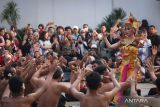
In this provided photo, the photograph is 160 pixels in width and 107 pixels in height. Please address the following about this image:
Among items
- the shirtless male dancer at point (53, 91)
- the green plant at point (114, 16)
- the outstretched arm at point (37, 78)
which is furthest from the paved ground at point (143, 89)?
the green plant at point (114, 16)

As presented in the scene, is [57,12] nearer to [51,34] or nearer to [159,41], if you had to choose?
[51,34]

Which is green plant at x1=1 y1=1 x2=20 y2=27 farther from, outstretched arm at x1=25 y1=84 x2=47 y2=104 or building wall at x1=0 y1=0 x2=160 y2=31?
outstretched arm at x1=25 y1=84 x2=47 y2=104

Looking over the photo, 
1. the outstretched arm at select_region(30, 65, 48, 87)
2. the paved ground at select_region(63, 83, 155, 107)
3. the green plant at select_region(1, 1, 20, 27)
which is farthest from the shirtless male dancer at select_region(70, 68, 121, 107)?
the green plant at select_region(1, 1, 20, 27)

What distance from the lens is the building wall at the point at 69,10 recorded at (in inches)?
952

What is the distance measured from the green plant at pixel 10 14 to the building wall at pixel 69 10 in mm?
395

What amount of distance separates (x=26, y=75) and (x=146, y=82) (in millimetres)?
6658

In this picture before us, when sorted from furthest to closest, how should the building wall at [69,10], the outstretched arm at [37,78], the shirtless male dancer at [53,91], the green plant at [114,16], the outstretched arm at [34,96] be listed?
the building wall at [69,10] < the green plant at [114,16] < the outstretched arm at [37,78] < the shirtless male dancer at [53,91] < the outstretched arm at [34,96]

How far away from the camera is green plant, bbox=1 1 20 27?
76.9ft

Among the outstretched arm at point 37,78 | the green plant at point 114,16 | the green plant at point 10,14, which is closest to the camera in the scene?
the outstretched arm at point 37,78

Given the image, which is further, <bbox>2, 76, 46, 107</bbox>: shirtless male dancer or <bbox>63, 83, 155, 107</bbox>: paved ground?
<bbox>63, 83, 155, 107</bbox>: paved ground

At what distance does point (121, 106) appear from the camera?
7.27m

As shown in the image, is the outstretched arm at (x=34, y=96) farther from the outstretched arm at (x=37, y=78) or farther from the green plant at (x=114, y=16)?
the green plant at (x=114, y=16)

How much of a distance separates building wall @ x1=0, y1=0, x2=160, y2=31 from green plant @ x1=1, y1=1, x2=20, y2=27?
1.30ft

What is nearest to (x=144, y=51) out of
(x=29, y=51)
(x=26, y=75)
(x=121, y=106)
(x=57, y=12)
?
(x=29, y=51)
